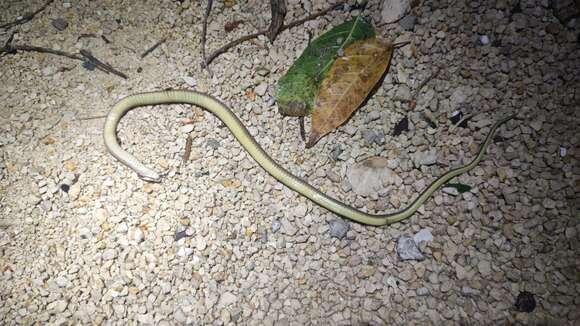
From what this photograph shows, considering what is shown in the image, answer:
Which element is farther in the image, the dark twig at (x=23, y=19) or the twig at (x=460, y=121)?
the dark twig at (x=23, y=19)

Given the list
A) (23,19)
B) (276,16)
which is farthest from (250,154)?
(23,19)

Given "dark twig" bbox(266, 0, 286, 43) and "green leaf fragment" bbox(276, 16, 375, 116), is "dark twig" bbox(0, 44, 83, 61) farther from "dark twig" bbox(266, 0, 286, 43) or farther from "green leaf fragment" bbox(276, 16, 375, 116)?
"green leaf fragment" bbox(276, 16, 375, 116)

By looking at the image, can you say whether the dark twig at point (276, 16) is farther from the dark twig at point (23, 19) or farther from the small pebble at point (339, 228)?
the dark twig at point (23, 19)

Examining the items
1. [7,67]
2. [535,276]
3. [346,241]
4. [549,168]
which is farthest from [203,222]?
[549,168]

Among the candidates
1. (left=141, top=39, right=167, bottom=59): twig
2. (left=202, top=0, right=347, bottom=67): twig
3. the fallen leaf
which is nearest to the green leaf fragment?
the fallen leaf

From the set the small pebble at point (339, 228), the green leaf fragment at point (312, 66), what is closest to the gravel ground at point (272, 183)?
the small pebble at point (339, 228)

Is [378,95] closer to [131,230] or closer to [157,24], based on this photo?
[157,24]

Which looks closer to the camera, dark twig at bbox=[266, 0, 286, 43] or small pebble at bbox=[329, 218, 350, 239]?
small pebble at bbox=[329, 218, 350, 239]

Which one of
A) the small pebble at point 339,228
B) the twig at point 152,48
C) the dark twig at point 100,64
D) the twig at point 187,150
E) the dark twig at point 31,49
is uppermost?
the twig at point 152,48
